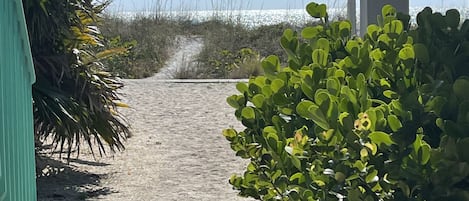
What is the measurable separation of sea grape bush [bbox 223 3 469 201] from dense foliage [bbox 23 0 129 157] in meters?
3.24

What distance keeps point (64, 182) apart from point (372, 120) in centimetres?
478

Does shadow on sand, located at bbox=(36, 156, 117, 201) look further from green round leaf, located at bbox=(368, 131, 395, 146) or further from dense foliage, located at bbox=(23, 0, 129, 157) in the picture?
green round leaf, located at bbox=(368, 131, 395, 146)

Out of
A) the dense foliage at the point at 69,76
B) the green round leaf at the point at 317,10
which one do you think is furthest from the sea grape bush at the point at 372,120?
the dense foliage at the point at 69,76

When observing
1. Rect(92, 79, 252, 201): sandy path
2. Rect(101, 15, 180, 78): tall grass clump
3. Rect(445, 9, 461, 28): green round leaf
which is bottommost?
Rect(92, 79, 252, 201): sandy path

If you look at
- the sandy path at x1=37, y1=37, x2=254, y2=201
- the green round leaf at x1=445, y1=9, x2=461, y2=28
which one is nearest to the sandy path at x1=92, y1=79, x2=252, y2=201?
the sandy path at x1=37, y1=37, x2=254, y2=201

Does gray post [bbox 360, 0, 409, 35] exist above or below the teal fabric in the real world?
above

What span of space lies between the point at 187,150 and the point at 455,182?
233 inches

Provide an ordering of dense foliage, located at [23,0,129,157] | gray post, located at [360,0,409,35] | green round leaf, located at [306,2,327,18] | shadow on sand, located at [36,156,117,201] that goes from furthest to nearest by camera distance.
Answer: shadow on sand, located at [36,156,117,201], dense foliage, located at [23,0,129,157], gray post, located at [360,0,409,35], green round leaf, located at [306,2,327,18]

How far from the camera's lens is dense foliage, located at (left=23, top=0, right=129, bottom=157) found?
6098 mm

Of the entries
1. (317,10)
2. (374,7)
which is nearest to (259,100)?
(317,10)

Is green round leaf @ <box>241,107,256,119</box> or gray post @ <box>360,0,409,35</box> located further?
gray post @ <box>360,0,409,35</box>

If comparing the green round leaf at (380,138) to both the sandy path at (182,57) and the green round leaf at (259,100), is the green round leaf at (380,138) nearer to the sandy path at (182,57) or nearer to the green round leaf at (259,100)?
the green round leaf at (259,100)

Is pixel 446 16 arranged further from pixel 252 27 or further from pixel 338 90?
pixel 252 27

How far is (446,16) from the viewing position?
2.71 meters
